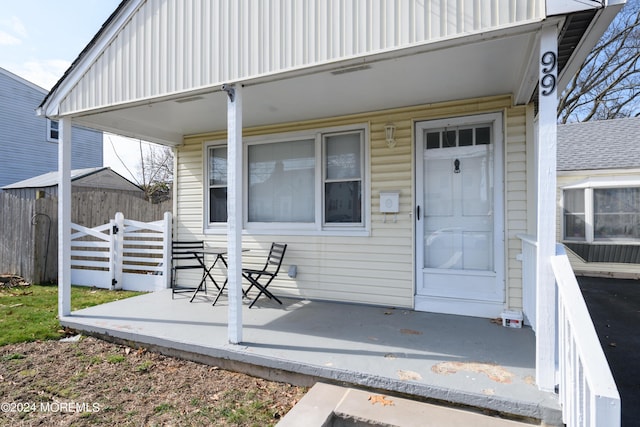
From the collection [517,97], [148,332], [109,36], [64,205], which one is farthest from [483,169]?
[64,205]

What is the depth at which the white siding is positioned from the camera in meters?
2.55

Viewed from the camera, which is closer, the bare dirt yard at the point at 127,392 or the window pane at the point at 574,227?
the bare dirt yard at the point at 127,392

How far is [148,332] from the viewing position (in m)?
3.73

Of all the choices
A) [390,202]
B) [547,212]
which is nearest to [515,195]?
[390,202]

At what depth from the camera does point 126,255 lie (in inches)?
260

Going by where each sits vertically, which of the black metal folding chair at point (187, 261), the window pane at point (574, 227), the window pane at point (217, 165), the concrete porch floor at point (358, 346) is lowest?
the concrete porch floor at point (358, 346)

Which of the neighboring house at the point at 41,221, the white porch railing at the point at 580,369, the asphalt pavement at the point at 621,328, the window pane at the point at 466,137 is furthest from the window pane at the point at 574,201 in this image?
the neighboring house at the point at 41,221

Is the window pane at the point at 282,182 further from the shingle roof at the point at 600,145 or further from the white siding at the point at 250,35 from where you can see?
the shingle roof at the point at 600,145

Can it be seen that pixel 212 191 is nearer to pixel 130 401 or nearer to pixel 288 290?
pixel 288 290

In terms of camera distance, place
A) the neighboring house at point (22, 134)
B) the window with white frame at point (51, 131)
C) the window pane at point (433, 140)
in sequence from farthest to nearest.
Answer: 1. the window with white frame at point (51, 131)
2. the neighboring house at point (22, 134)
3. the window pane at point (433, 140)

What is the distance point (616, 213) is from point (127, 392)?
1007 cm

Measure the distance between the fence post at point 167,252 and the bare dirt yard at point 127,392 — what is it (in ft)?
7.64

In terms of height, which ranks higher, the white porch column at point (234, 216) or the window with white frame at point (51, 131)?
the window with white frame at point (51, 131)

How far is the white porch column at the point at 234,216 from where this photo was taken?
337cm
